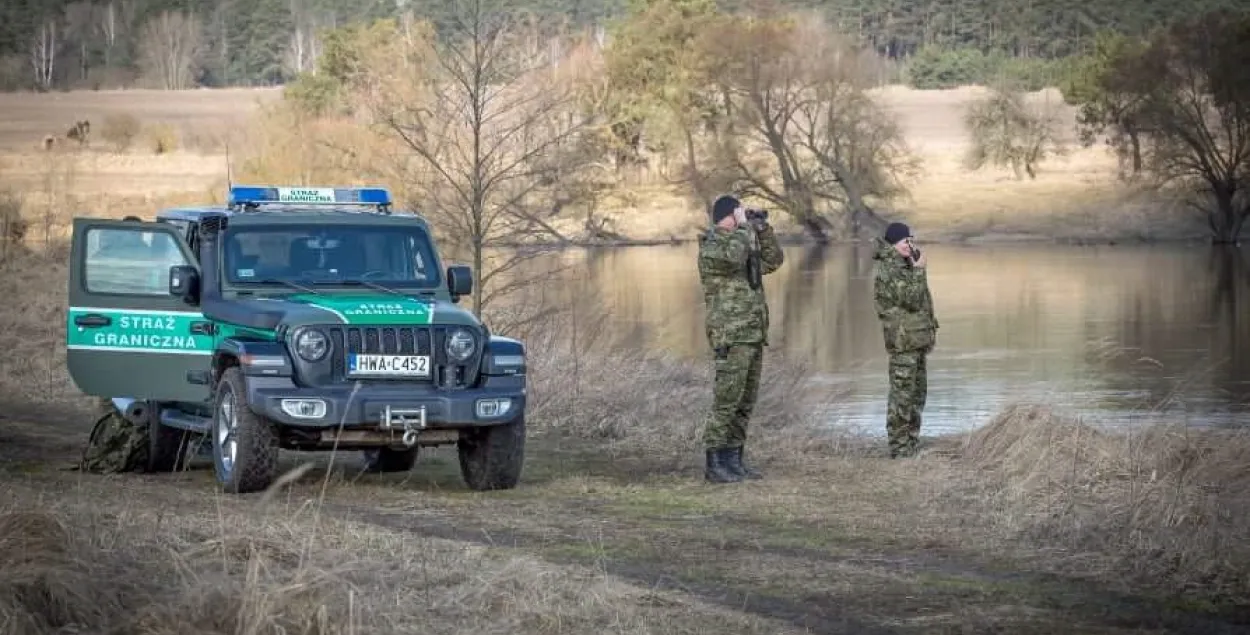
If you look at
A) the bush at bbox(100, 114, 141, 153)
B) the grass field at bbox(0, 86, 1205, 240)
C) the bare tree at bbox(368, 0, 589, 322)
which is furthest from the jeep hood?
the bush at bbox(100, 114, 141, 153)

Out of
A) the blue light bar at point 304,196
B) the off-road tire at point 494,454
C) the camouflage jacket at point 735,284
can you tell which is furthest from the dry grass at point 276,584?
the blue light bar at point 304,196

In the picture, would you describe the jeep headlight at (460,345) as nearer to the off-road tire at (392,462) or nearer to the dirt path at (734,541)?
the dirt path at (734,541)

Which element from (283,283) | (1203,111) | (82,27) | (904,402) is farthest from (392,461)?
(82,27)

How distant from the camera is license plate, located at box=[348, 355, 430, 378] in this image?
12.1 meters

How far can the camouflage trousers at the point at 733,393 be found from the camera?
13195 mm

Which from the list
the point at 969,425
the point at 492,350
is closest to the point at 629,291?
Answer: the point at 969,425

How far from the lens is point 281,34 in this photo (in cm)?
13488

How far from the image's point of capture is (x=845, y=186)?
2446 inches

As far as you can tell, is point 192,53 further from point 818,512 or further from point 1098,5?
point 818,512

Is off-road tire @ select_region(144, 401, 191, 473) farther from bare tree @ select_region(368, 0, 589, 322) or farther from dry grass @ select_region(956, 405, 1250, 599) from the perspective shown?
bare tree @ select_region(368, 0, 589, 322)

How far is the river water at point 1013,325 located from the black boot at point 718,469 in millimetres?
3273

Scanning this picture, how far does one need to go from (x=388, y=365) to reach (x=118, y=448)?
9.30ft

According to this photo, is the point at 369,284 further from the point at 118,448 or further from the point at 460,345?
the point at 118,448

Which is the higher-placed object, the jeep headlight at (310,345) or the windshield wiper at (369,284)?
the windshield wiper at (369,284)
